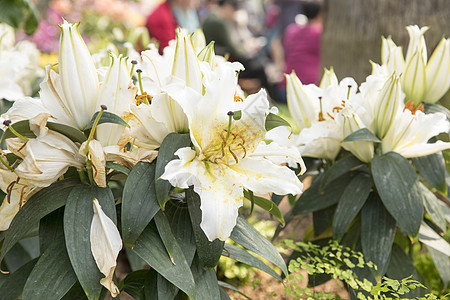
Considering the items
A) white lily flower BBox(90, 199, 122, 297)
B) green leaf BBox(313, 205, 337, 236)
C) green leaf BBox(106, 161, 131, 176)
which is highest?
green leaf BBox(106, 161, 131, 176)

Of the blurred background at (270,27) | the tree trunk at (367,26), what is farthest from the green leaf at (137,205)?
the tree trunk at (367,26)

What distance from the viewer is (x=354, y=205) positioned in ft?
4.61

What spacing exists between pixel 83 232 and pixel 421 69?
1.12 metres

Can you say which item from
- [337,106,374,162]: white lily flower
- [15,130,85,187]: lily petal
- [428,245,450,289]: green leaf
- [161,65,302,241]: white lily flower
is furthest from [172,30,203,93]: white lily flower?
[428,245,450,289]: green leaf

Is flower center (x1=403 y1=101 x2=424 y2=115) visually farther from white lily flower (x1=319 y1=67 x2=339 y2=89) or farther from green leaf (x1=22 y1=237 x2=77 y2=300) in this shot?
green leaf (x1=22 y1=237 x2=77 y2=300)

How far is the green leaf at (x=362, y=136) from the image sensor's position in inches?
52.2

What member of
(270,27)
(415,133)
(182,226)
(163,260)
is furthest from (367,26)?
(270,27)

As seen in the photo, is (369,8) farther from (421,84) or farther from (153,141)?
(153,141)

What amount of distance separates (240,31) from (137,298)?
6310 mm

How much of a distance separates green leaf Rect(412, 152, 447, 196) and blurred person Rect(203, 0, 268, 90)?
4.25 meters

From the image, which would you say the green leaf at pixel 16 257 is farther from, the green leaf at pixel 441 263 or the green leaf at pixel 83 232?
the green leaf at pixel 441 263

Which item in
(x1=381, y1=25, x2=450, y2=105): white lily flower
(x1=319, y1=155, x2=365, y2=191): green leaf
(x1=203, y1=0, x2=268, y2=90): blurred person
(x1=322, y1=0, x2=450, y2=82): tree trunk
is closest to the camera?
(x1=319, y1=155, x2=365, y2=191): green leaf

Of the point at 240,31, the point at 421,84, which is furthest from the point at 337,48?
the point at 240,31

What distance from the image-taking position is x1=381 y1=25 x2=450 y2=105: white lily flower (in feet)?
5.05
